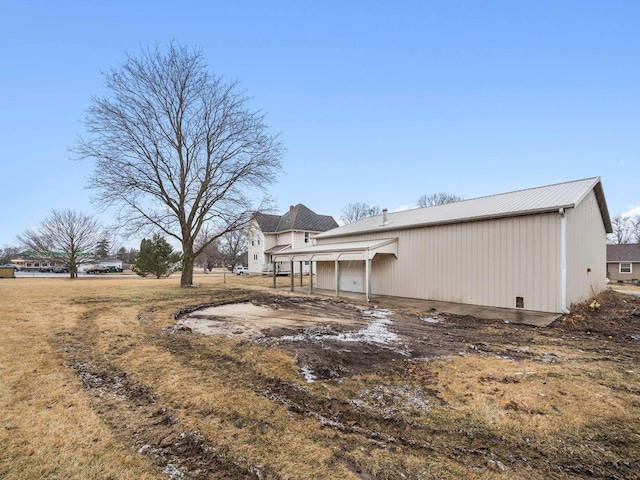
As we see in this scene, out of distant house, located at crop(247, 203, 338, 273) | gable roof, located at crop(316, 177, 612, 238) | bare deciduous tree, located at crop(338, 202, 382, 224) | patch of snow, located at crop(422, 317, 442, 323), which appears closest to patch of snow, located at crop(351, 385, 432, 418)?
patch of snow, located at crop(422, 317, 442, 323)

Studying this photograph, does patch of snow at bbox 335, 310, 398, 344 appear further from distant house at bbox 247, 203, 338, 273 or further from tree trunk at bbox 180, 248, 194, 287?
distant house at bbox 247, 203, 338, 273

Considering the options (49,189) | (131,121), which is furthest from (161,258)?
(131,121)

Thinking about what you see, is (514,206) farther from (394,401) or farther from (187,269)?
(187,269)

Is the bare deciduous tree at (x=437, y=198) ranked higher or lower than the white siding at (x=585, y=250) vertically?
higher

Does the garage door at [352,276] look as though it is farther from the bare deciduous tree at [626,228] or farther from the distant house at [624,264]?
the bare deciduous tree at [626,228]

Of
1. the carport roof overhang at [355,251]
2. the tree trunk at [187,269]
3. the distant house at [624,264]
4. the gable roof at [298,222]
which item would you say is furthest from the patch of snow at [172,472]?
the distant house at [624,264]

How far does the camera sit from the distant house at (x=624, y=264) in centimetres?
3375

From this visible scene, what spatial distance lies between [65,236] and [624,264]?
59.9m

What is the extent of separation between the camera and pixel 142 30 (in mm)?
15344

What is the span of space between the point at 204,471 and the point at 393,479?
5.01 ft

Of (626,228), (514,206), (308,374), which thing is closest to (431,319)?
(514,206)

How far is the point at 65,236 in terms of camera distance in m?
30.1

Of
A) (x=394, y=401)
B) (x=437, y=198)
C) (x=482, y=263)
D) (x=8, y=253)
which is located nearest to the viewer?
(x=394, y=401)

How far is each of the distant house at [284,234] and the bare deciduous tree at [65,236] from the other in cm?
1596
